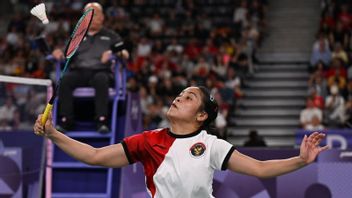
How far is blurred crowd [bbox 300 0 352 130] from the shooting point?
50.5ft

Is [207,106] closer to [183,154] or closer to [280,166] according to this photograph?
[183,154]

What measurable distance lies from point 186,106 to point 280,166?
0.78 meters

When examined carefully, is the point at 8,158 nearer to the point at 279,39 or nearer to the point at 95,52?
the point at 95,52

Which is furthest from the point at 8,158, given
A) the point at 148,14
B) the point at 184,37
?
the point at 148,14

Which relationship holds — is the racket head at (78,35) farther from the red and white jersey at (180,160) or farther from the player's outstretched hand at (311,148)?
the player's outstretched hand at (311,148)

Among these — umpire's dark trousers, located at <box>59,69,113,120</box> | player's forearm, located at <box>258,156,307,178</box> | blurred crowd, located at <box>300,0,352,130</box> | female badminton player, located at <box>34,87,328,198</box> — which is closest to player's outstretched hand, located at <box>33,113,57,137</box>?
female badminton player, located at <box>34,87,328,198</box>

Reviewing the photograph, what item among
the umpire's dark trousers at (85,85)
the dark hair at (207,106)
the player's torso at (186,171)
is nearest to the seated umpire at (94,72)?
the umpire's dark trousers at (85,85)

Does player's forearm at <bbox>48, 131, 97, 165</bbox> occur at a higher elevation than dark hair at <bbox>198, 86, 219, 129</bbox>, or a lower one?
lower

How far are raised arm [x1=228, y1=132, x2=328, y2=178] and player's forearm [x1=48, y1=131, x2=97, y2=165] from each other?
3.00 ft

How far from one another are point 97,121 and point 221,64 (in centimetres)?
878

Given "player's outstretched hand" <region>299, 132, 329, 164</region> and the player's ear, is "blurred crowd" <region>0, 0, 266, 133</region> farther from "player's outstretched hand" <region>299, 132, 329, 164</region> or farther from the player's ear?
"player's outstretched hand" <region>299, 132, 329, 164</region>

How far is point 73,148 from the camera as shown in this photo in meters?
5.35

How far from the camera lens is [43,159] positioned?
9945mm

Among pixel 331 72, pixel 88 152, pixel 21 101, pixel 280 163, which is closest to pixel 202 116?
pixel 280 163
